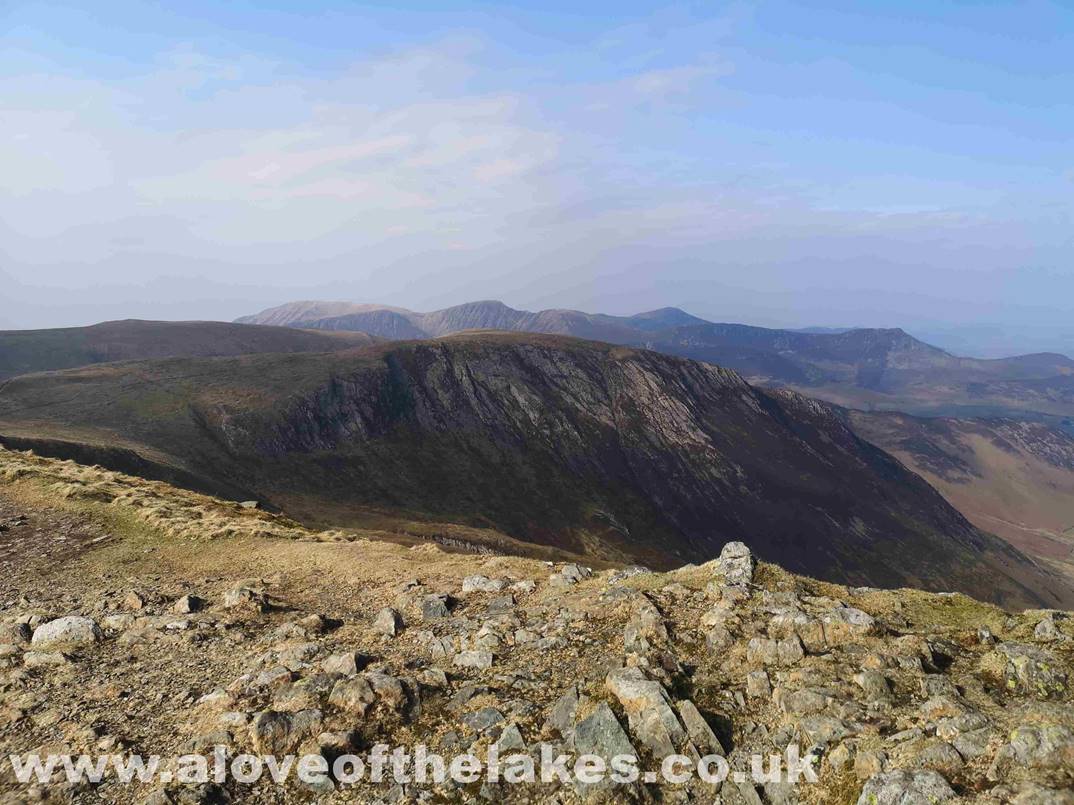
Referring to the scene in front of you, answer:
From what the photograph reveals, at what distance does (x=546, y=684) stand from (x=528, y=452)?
135530 millimetres

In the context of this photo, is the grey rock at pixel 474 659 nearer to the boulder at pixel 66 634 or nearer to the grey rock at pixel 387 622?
the grey rock at pixel 387 622

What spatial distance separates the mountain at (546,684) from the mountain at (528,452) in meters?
60.6

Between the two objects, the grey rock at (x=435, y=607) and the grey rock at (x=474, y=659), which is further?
the grey rock at (x=435, y=607)

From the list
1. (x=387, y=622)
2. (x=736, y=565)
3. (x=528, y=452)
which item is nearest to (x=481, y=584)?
(x=387, y=622)

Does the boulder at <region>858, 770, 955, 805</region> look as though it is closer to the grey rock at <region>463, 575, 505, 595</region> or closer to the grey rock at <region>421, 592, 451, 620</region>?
the grey rock at <region>421, 592, 451, 620</region>

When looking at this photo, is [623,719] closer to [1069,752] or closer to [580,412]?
[1069,752]

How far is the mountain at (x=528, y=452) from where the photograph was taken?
9781 centimetres

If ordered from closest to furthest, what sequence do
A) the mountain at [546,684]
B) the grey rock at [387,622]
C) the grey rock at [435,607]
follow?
the mountain at [546,684], the grey rock at [387,622], the grey rock at [435,607]

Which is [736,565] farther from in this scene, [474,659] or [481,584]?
[474,659]

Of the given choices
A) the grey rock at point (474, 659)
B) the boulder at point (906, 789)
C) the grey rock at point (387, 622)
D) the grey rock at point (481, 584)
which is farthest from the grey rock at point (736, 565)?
the grey rock at point (387, 622)

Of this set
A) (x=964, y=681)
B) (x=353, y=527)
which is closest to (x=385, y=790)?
(x=964, y=681)

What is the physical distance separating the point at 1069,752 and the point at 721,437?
178053 mm

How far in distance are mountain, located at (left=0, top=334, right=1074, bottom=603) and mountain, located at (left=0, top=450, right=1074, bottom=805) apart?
60585 mm

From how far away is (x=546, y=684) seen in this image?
40.4 ft
